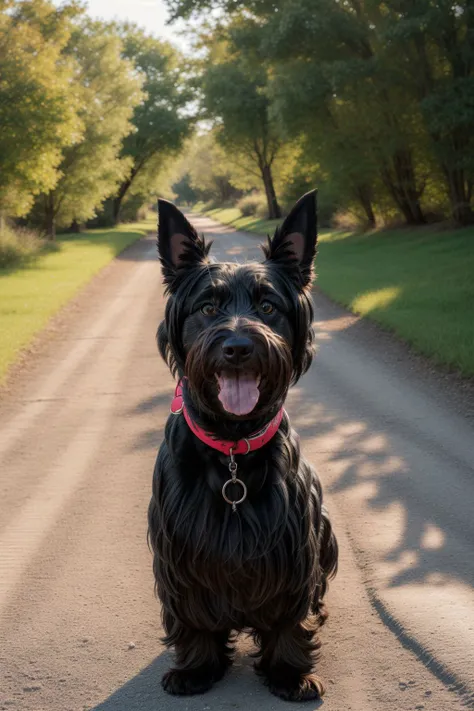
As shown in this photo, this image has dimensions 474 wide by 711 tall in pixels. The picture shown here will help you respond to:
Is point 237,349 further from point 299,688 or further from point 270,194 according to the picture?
point 270,194

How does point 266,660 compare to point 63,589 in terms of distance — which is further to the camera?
point 63,589


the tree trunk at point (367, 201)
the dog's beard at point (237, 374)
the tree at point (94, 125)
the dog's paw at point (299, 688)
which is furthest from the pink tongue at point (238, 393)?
the tree at point (94, 125)

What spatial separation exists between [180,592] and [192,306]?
1256 mm

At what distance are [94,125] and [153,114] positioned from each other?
20557 millimetres

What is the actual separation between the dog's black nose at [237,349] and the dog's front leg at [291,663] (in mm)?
1282

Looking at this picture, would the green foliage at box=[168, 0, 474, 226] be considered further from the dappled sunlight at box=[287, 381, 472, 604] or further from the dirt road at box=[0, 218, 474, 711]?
the dappled sunlight at box=[287, 381, 472, 604]

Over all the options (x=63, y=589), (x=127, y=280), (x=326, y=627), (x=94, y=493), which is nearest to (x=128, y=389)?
(x=94, y=493)

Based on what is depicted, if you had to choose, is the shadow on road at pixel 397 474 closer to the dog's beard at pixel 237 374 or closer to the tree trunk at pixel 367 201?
the dog's beard at pixel 237 374

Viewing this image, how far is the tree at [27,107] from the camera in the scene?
926 inches

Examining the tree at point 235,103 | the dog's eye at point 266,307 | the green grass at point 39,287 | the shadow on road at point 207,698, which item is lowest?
the shadow on road at point 207,698

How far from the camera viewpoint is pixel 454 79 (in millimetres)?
24688

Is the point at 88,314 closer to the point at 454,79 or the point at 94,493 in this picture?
the point at 94,493

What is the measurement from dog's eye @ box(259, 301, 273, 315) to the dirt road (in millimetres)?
1685

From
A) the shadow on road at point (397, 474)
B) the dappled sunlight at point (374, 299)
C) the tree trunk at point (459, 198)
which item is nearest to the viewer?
the shadow on road at point (397, 474)
